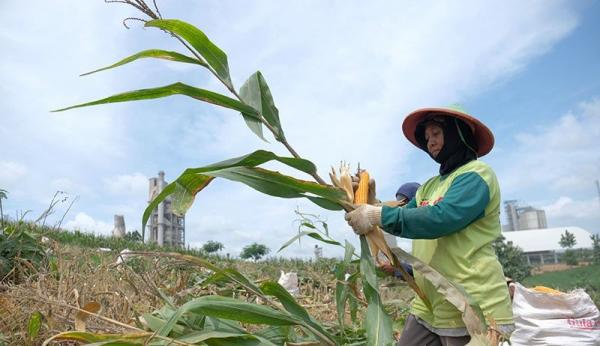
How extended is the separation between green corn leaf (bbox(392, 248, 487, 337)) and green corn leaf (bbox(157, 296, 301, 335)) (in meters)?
0.45

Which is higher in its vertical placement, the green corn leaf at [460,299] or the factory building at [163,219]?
the factory building at [163,219]

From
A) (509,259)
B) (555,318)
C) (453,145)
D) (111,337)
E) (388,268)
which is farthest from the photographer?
(509,259)

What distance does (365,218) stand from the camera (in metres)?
1.58

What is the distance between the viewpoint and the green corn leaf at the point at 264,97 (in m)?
1.59

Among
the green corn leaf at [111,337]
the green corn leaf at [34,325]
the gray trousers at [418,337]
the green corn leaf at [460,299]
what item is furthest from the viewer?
the gray trousers at [418,337]

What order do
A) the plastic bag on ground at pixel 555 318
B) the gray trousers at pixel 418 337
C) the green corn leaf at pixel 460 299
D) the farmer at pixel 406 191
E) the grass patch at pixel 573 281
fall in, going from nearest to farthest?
the green corn leaf at pixel 460 299 < the gray trousers at pixel 418 337 < the farmer at pixel 406 191 < the plastic bag on ground at pixel 555 318 < the grass patch at pixel 573 281

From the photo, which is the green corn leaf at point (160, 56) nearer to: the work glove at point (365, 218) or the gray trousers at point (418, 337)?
the work glove at point (365, 218)

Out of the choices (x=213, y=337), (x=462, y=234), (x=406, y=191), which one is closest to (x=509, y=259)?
(x=406, y=191)

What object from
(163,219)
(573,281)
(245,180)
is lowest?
(573,281)

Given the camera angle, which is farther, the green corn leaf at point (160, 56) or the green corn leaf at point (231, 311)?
the green corn leaf at point (160, 56)

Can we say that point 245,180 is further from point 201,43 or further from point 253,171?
point 201,43

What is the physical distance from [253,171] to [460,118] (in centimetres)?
90

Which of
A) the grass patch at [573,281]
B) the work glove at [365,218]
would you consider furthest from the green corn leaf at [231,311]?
the grass patch at [573,281]

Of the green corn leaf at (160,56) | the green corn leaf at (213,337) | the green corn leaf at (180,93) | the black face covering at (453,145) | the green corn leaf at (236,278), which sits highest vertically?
the green corn leaf at (160,56)
